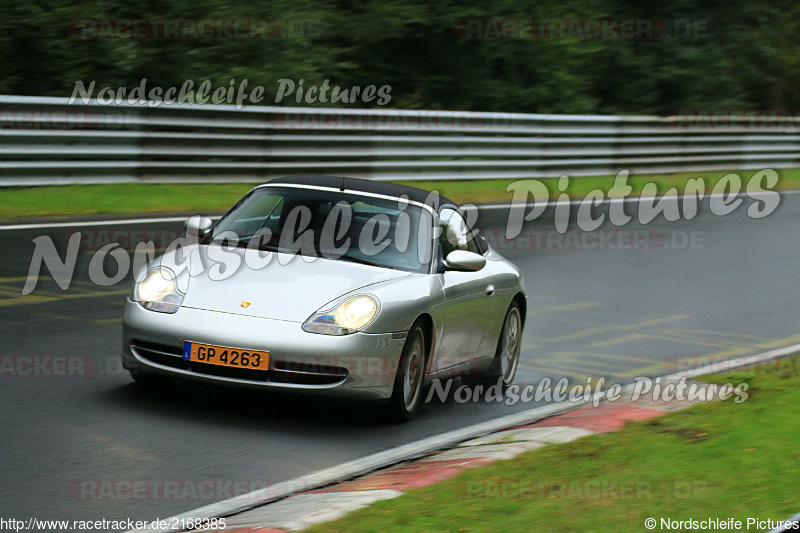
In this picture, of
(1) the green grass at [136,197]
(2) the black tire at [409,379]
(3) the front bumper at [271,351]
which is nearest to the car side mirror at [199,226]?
(3) the front bumper at [271,351]

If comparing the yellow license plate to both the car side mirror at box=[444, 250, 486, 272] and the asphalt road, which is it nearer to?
the asphalt road

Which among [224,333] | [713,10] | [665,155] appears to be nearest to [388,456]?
[224,333]

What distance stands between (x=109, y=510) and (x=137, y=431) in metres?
1.45

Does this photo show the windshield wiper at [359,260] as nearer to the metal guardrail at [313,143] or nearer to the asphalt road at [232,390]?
the asphalt road at [232,390]

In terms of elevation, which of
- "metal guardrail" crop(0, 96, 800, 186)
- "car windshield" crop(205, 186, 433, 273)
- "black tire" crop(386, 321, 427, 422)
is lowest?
"metal guardrail" crop(0, 96, 800, 186)

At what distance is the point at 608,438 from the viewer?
24.0ft

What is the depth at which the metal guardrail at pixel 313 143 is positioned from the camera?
16406mm

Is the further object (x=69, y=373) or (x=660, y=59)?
(x=660, y=59)

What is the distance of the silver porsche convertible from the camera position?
7207mm

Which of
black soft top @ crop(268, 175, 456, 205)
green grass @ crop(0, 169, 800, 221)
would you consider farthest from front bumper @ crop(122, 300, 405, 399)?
green grass @ crop(0, 169, 800, 221)

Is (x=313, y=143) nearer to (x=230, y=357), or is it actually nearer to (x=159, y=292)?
(x=159, y=292)

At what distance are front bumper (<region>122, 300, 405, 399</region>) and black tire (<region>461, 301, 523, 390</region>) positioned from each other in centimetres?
200

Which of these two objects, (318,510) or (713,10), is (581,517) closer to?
(318,510)

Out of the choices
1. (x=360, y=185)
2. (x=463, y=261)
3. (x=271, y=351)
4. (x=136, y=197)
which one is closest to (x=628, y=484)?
(x=271, y=351)
